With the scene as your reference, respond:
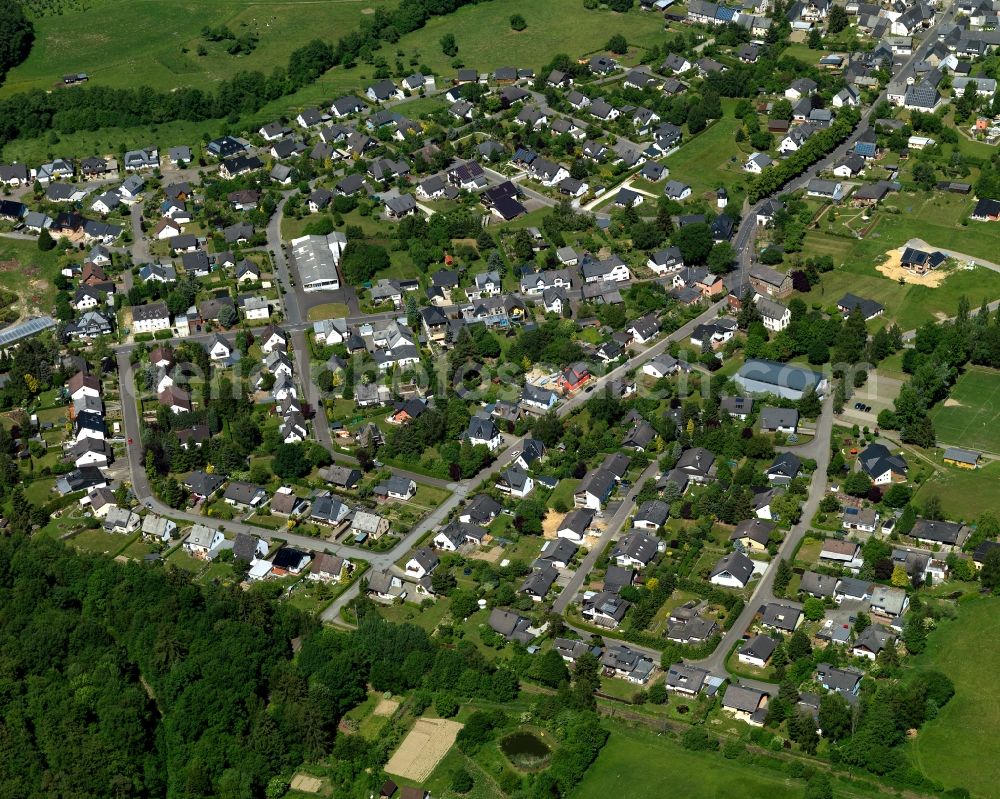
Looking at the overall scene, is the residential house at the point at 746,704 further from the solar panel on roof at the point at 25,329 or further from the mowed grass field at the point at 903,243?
the solar panel on roof at the point at 25,329

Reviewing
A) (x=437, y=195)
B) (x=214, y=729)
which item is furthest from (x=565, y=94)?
(x=214, y=729)

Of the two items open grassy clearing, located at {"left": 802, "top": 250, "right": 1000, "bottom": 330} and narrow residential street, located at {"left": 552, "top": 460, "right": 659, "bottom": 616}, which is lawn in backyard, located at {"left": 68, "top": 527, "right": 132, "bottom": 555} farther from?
open grassy clearing, located at {"left": 802, "top": 250, "right": 1000, "bottom": 330}

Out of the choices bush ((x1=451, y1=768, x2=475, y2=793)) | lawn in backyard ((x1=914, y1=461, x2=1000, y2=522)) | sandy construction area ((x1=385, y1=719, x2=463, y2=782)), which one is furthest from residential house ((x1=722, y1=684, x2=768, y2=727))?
lawn in backyard ((x1=914, y1=461, x2=1000, y2=522))

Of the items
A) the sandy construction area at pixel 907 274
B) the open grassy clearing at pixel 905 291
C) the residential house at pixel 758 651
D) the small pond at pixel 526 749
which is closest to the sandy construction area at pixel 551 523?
the residential house at pixel 758 651

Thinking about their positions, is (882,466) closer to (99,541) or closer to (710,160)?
(710,160)

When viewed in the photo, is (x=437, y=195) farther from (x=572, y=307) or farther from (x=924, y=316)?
(x=924, y=316)

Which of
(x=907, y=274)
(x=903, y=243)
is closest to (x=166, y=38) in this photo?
(x=903, y=243)

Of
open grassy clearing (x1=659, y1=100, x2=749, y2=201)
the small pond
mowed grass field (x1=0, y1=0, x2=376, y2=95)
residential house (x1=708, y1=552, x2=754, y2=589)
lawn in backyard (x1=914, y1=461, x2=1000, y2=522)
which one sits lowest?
the small pond
